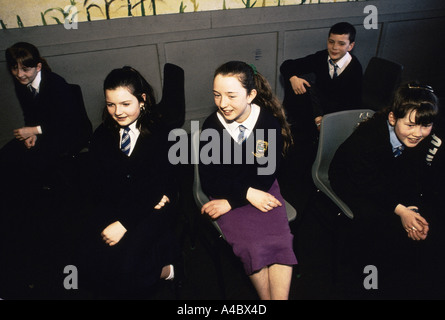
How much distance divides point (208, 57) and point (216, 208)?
2.35 meters

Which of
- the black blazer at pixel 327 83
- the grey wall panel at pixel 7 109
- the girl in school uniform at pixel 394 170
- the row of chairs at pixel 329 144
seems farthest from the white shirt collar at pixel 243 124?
the grey wall panel at pixel 7 109

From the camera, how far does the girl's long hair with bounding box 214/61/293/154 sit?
1565mm

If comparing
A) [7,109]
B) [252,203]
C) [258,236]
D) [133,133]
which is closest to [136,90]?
[133,133]

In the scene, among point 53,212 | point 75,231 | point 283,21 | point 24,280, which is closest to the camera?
point 24,280

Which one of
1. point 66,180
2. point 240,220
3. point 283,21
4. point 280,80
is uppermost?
point 283,21

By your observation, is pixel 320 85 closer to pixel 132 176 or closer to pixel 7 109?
pixel 132 176

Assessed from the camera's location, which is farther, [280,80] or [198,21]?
[280,80]

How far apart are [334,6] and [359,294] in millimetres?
3267

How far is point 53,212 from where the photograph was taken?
2617 mm

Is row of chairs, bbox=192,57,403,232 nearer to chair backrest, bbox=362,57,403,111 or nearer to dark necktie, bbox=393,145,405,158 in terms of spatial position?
dark necktie, bbox=393,145,405,158

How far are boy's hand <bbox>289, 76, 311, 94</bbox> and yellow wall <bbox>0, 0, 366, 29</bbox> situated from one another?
1320 mm

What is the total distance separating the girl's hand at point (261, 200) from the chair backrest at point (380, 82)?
1869 mm

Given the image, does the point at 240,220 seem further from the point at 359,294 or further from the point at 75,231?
the point at 75,231

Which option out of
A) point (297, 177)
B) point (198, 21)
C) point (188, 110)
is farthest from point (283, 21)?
point (297, 177)
